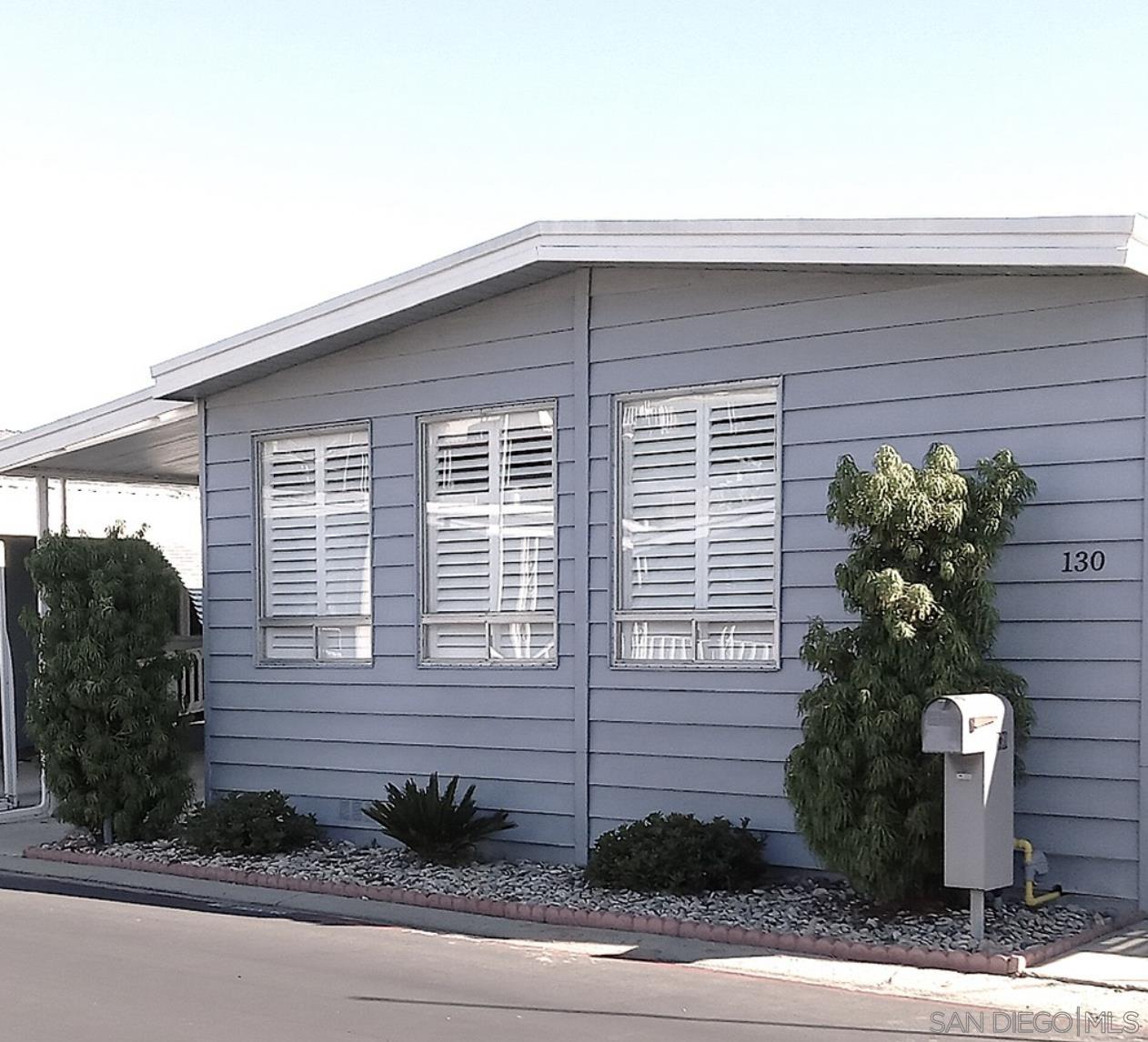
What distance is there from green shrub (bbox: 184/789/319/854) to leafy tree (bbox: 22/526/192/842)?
57cm

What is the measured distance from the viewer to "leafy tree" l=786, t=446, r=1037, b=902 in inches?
317

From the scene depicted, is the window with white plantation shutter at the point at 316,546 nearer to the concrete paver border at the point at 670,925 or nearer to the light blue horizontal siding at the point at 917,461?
the concrete paver border at the point at 670,925

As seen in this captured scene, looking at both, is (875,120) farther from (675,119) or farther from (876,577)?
(876,577)

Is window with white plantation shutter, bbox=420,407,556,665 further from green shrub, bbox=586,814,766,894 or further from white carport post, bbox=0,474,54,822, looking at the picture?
white carport post, bbox=0,474,54,822

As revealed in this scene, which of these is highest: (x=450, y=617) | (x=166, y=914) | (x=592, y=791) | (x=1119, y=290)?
(x=1119, y=290)

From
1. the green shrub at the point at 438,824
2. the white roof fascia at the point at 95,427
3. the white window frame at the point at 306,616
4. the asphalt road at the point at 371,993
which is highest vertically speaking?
the white roof fascia at the point at 95,427

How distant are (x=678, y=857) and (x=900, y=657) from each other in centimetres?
190

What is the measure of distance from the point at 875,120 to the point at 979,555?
654 centimetres

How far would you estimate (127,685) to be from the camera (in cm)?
1156

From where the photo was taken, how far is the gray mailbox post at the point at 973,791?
24.9ft

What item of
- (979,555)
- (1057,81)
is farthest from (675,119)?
(979,555)

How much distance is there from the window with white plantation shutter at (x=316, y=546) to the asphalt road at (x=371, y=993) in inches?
126

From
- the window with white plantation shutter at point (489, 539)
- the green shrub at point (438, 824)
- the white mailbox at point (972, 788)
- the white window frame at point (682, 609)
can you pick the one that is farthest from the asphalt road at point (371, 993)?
the window with white plantation shutter at point (489, 539)

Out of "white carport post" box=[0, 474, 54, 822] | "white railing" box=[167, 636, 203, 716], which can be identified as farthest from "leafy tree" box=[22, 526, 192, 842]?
"white railing" box=[167, 636, 203, 716]
